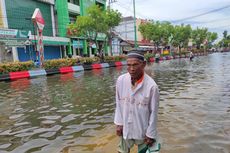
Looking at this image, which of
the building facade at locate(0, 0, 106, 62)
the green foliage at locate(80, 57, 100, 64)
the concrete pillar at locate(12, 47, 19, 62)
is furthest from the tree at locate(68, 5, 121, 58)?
the concrete pillar at locate(12, 47, 19, 62)

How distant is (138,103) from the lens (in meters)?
2.83

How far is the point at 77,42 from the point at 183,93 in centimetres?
3502

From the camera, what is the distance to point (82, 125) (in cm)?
636

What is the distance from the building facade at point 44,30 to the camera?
28578 mm

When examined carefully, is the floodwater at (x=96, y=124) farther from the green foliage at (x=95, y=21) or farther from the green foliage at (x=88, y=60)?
the green foliage at (x=95, y=21)

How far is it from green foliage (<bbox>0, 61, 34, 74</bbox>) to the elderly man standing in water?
1912 centimetres

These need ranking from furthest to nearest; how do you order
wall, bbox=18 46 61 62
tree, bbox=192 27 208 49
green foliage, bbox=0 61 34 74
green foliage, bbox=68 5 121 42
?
tree, bbox=192 27 208 49 → green foliage, bbox=68 5 121 42 → wall, bbox=18 46 61 62 → green foliage, bbox=0 61 34 74

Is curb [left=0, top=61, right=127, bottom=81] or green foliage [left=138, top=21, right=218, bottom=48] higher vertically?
green foliage [left=138, top=21, right=218, bottom=48]

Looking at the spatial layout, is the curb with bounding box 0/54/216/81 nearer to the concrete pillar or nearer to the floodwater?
the concrete pillar

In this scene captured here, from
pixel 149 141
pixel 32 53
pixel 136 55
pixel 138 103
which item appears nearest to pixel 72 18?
pixel 32 53

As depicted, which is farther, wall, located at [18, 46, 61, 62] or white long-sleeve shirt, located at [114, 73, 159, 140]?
wall, located at [18, 46, 61, 62]

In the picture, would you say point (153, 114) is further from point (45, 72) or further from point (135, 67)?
point (45, 72)

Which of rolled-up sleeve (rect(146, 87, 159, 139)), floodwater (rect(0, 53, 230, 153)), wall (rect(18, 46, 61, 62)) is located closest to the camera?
rolled-up sleeve (rect(146, 87, 159, 139))

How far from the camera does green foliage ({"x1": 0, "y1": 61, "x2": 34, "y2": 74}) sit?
19964mm
